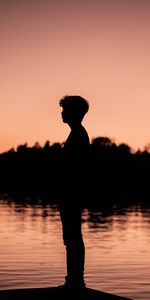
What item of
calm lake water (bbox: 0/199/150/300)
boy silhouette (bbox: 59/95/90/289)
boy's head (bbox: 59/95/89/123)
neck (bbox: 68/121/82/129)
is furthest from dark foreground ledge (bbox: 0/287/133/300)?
calm lake water (bbox: 0/199/150/300)

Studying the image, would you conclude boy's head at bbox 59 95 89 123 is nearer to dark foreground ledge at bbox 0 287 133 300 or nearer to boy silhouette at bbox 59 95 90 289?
boy silhouette at bbox 59 95 90 289

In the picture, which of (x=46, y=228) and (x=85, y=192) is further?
(x=46, y=228)

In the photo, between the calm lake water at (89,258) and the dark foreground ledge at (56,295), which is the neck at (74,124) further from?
the calm lake water at (89,258)

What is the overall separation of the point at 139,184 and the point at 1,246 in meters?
151

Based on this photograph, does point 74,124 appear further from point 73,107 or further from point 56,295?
point 56,295

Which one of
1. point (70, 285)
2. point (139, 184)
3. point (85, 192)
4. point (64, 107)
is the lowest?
point (70, 285)

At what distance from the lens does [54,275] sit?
70.5 ft

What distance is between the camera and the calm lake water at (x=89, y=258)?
19734mm

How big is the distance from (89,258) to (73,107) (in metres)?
17.4

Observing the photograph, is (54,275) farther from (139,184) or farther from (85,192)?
(139,184)

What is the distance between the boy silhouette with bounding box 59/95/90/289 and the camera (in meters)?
10.3

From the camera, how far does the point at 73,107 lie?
411 inches

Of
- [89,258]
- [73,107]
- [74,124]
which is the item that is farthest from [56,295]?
[89,258]

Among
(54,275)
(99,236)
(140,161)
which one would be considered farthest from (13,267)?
(140,161)
